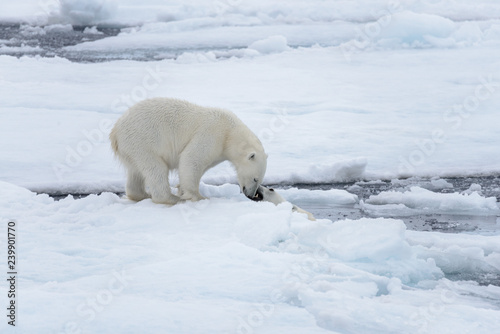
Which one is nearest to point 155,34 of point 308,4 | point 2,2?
point 308,4

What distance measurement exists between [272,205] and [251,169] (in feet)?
1.06

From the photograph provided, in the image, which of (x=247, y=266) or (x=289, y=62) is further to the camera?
(x=289, y=62)

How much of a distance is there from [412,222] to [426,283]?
1.41 metres

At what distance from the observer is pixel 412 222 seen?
4656 millimetres

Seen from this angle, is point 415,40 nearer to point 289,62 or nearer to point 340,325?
point 289,62
